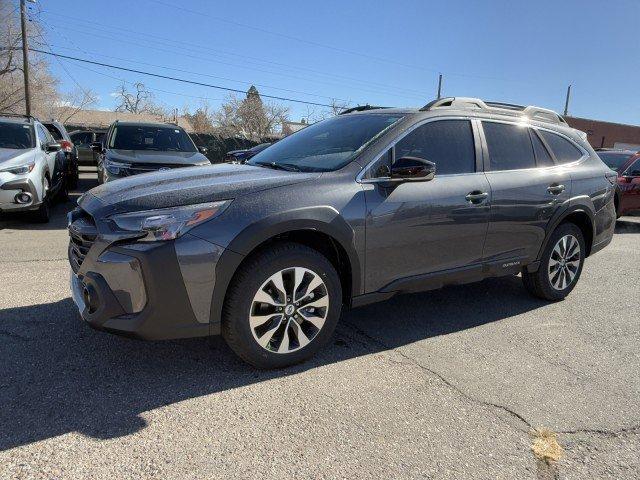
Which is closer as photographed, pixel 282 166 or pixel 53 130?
pixel 282 166

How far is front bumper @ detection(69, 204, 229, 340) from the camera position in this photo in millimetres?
2734

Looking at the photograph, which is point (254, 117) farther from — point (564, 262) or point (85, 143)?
point (564, 262)

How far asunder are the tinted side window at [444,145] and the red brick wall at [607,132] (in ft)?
154

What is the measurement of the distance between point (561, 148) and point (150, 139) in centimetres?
685

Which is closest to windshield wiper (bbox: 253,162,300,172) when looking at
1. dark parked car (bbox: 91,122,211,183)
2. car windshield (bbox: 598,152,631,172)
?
dark parked car (bbox: 91,122,211,183)

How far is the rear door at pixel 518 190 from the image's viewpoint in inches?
164

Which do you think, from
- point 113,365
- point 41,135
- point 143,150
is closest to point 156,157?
point 143,150

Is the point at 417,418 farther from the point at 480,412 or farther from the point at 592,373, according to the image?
the point at 592,373

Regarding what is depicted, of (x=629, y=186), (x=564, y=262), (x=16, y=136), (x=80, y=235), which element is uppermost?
(x=16, y=136)

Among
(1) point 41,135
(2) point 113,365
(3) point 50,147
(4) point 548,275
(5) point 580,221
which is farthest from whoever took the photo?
(1) point 41,135

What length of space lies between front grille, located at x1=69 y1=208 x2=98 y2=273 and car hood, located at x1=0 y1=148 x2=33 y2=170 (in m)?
4.68

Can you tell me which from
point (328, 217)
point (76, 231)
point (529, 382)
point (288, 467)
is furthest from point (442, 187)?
point (76, 231)

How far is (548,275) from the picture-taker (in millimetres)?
4820

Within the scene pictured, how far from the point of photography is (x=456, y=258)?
3.95 m
